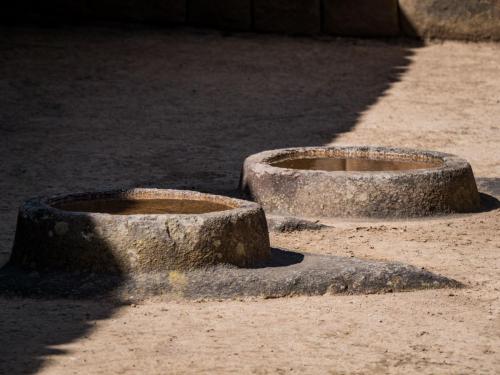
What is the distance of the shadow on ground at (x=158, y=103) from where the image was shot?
7363 millimetres

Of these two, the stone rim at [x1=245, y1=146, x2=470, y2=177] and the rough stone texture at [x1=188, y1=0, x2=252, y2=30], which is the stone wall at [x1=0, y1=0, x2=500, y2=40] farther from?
the stone rim at [x1=245, y1=146, x2=470, y2=177]

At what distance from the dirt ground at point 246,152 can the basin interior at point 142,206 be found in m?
0.43

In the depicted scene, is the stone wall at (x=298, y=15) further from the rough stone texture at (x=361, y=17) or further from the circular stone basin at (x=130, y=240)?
the circular stone basin at (x=130, y=240)

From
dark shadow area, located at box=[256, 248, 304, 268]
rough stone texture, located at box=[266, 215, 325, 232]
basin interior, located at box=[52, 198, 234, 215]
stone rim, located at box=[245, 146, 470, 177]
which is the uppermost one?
basin interior, located at box=[52, 198, 234, 215]

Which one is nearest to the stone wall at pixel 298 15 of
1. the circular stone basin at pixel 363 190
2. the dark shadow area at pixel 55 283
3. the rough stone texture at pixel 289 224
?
the circular stone basin at pixel 363 190

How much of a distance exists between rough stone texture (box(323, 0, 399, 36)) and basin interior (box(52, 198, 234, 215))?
7007mm

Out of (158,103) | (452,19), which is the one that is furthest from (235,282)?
(452,19)

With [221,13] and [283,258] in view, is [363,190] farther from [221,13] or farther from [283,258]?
[221,13]

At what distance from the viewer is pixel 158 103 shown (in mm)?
9734

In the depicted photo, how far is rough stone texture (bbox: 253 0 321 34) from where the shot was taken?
12.1 metres

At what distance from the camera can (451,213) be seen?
646 centimetres

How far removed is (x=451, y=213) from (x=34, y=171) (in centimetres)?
261

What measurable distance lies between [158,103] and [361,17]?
312 centimetres

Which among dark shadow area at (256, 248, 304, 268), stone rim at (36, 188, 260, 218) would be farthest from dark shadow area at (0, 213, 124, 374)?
dark shadow area at (256, 248, 304, 268)
